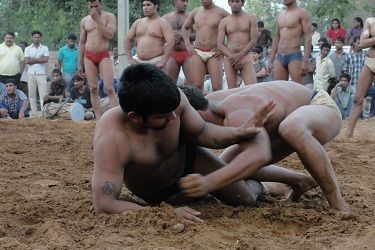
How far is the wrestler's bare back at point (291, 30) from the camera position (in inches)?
326

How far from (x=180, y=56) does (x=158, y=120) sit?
553 centimetres

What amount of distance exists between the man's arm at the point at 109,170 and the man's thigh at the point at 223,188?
0.54 m

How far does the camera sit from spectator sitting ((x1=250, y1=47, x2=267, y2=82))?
11.5 meters

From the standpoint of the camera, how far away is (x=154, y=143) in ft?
11.8

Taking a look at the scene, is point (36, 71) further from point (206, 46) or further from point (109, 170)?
point (109, 170)

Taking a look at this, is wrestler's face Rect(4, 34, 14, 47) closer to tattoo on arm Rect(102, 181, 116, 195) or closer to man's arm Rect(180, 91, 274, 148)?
man's arm Rect(180, 91, 274, 148)

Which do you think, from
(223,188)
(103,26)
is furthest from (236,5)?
(223,188)

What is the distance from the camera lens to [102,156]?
3.41 metres

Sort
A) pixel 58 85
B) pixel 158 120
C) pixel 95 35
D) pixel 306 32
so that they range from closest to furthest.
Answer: pixel 158 120
pixel 306 32
pixel 95 35
pixel 58 85

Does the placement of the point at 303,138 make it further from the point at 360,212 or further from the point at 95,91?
the point at 95,91

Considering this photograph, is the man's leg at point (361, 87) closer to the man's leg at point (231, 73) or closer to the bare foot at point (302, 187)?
the man's leg at point (231, 73)

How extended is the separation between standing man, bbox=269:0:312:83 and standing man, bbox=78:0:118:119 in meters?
2.12

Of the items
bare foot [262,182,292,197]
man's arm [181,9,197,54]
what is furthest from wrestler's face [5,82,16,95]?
bare foot [262,182,292,197]

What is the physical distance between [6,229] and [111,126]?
74 centimetres
